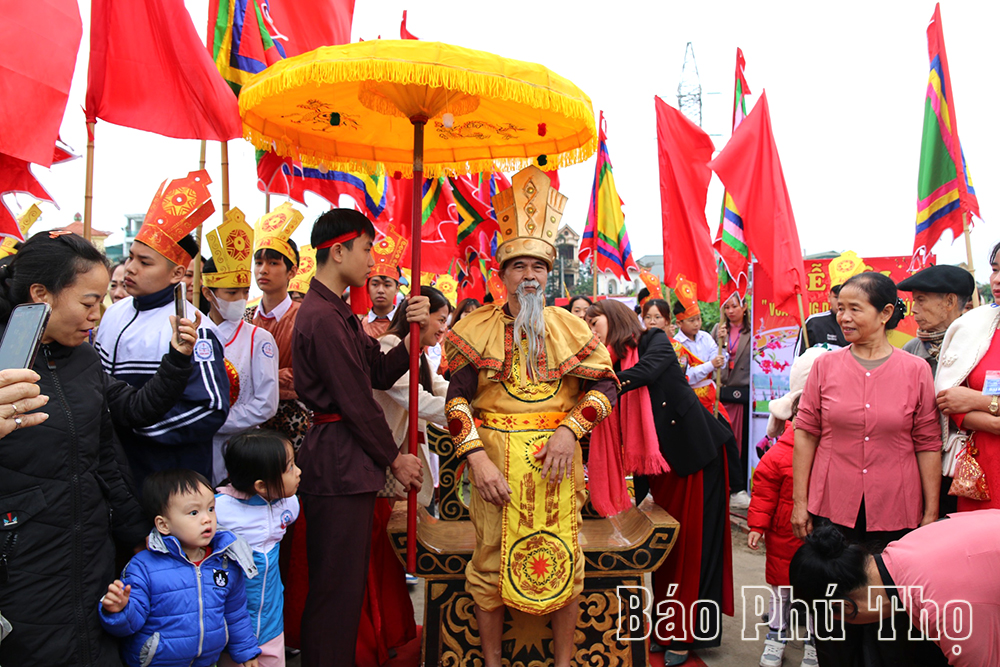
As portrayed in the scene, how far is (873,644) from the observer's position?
2674 mm

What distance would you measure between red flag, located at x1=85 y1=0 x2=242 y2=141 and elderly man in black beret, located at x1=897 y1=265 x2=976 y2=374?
3436 millimetres

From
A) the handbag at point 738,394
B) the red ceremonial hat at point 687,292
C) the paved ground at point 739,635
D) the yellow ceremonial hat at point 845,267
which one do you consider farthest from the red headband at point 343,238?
the handbag at point 738,394

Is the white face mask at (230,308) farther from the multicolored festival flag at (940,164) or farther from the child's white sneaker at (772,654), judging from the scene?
the multicolored festival flag at (940,164)

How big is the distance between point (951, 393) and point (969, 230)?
2003 mm

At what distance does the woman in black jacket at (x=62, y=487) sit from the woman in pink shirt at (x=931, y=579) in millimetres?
2453

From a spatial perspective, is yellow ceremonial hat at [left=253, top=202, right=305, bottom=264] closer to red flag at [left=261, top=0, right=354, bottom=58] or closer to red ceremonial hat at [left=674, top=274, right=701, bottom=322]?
red flag at [left=261, top=0, right=354, bottom=58]

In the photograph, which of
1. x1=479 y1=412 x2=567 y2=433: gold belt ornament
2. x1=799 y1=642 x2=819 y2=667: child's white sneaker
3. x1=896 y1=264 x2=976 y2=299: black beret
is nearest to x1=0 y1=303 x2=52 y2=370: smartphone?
x1=479 y1=412 x2=567 y2=433: gold belt ornament

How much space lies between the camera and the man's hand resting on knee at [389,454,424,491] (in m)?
2.84

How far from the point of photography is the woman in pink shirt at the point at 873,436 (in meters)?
2.71

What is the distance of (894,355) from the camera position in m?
2.79

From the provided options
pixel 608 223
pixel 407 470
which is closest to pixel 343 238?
pixel 407 470

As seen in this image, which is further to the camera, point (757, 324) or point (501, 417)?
point (757, 324)

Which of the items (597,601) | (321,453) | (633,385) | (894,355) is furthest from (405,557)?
(894,355)

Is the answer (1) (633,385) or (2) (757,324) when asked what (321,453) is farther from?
(2) (757,324)
